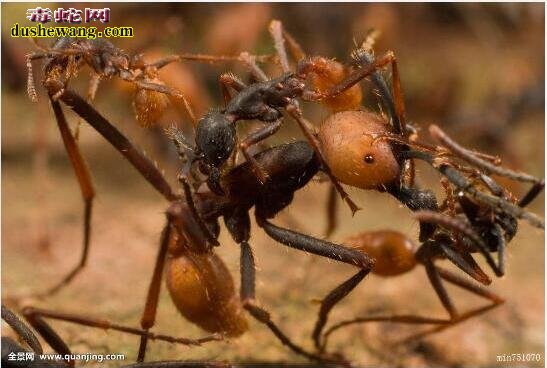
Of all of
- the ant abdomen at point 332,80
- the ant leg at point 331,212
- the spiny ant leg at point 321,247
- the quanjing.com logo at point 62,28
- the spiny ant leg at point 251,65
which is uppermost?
the quanjing.com logo at point 62,28

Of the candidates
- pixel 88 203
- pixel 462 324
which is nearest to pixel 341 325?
pixel 462 324

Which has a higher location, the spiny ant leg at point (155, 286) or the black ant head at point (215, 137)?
the black ant head at point (215, 137)

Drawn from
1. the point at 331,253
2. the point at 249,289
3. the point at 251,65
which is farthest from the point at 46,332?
the point at 251,65

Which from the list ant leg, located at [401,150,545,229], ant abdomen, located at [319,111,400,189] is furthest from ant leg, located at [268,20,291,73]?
ant leg, located at [401,150,545,229]

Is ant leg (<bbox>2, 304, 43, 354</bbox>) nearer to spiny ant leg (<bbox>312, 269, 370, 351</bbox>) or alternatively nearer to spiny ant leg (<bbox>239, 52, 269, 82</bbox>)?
spiny ant leg (<bbox>312, 269, 370, 351</bbox>)

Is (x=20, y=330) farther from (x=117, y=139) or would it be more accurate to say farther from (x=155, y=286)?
(x=117, y=139)

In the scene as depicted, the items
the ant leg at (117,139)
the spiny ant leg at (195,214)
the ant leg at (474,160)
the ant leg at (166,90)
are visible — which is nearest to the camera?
A: the ant leg at (474,160)

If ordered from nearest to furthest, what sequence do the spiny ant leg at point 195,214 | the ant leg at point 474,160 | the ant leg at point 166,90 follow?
1. the ant leg at point 474,160
2. the spiny ant leg at point 195,214
3. the ant leg at point 166,90

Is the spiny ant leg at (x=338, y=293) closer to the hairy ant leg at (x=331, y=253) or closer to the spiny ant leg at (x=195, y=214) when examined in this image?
the hairy ant leg at (x=331, y=253)

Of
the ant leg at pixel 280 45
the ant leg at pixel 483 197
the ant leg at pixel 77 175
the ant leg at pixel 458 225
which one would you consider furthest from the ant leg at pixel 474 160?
the ant leg at pixel 77 175
